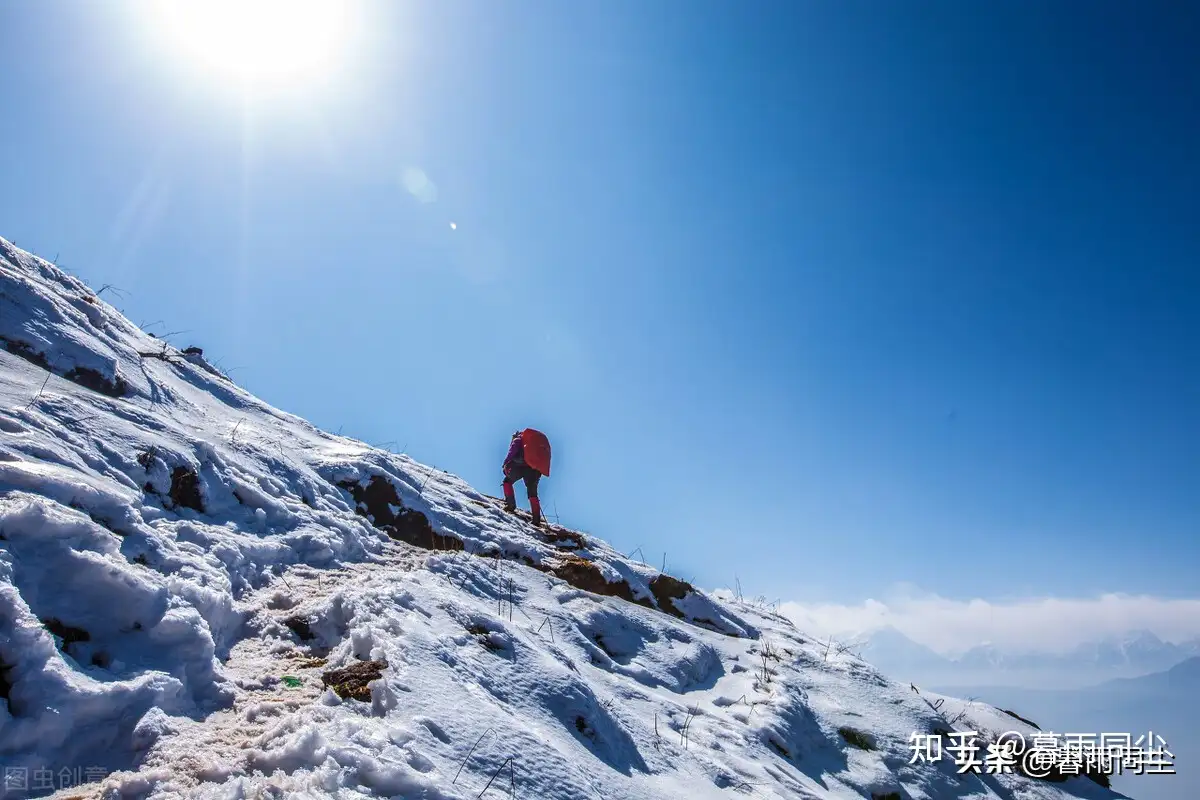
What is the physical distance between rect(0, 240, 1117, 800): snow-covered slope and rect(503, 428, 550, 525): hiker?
1.91 metres

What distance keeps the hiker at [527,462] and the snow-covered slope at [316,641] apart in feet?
6.28

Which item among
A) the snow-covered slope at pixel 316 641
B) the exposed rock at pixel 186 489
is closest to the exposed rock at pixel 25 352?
the snow-covered slope at pixel 316 641

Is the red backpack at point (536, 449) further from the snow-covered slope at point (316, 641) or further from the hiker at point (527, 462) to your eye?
the snow-covered slope at point (316, 641)

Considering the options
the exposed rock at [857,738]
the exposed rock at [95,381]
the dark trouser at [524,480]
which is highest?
the dark trouser at [524,480]

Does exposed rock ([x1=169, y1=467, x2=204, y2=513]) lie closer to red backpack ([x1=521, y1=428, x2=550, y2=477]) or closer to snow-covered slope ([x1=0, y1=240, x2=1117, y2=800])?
snow-covered slope ([x1=0, y1=240, x2=1117, y2=800])

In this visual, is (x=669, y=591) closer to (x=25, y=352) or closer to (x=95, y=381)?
(x=95, y=381)

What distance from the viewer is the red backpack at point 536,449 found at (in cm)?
1162

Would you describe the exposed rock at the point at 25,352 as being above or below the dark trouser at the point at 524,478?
below

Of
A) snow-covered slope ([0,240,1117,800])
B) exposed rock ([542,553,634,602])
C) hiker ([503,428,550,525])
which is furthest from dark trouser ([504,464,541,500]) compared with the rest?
exposed rock ([542,553,634,602])

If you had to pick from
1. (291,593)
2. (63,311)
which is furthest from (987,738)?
(63,311)

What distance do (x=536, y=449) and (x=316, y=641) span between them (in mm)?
7461

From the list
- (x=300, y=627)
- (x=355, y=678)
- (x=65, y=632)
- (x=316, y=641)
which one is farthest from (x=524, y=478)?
A: (x=65, y=632)

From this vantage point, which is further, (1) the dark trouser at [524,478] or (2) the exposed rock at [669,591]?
(1) the dark trouser at [524,478]

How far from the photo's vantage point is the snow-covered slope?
9.46 ft
